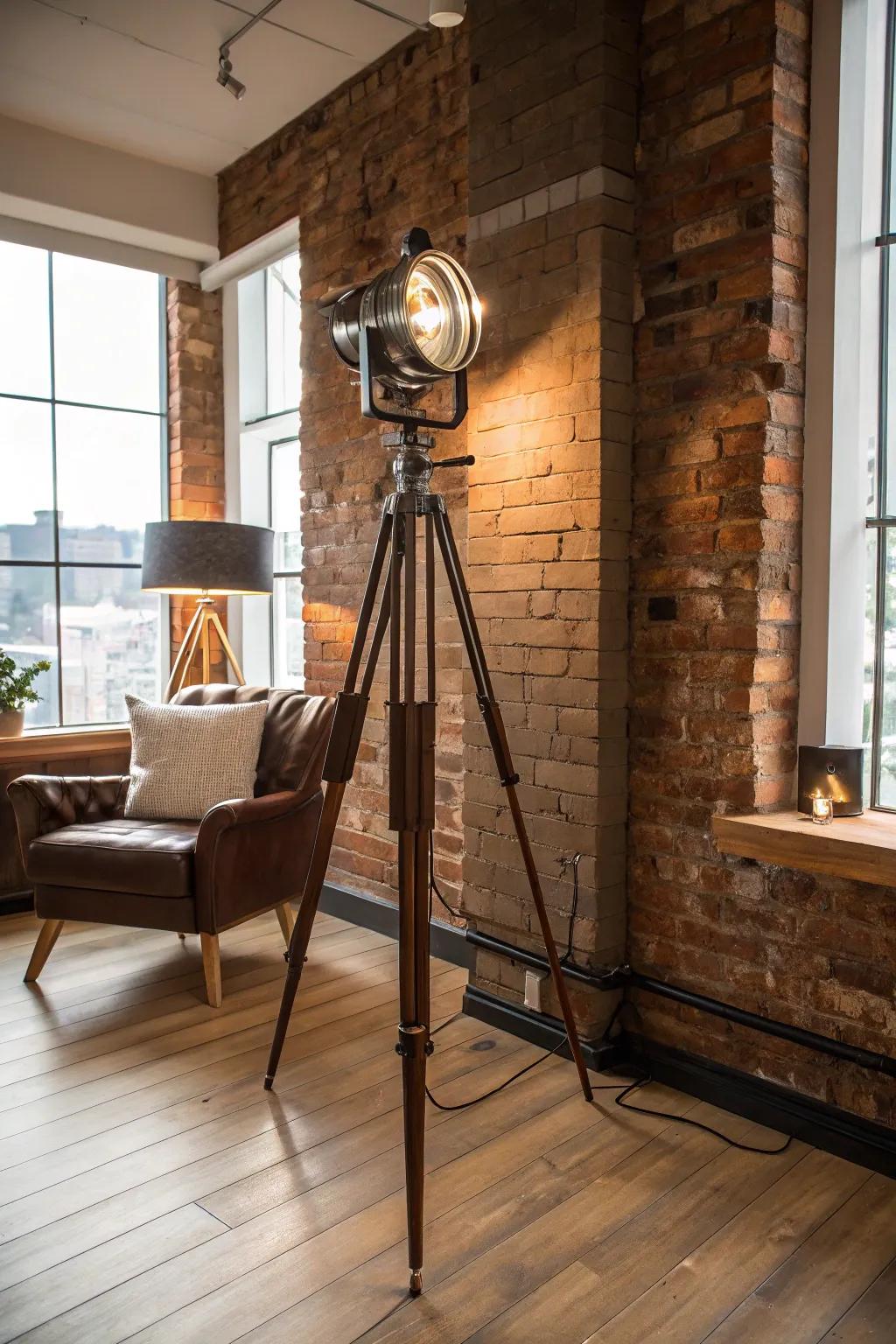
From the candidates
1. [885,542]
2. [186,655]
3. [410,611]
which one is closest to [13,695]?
[186,655]

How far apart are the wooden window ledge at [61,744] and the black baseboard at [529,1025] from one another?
6.50 ft

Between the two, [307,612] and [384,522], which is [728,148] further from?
[307,612]

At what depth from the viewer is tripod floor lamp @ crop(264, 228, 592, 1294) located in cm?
181

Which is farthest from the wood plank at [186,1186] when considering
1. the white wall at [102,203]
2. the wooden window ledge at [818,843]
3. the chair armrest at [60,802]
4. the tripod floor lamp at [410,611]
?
the white wall at [102,203]

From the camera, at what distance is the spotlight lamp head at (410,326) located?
191 centimetres

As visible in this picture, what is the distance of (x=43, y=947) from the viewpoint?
296 centimetres

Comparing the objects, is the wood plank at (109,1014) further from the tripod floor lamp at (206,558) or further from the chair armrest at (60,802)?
the tripod floor lamp at (206,558)

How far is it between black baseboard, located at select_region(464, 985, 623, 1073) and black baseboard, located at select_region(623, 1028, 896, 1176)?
0.08 m

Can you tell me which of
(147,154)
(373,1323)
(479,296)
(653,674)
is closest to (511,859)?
(653,674)

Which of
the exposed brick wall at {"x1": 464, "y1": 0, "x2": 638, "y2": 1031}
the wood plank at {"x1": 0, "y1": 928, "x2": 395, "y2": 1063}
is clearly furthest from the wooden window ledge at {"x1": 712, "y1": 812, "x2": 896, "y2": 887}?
the wood plank at {"x1": 0, "y1": 928, "x2": 395, "y2": 1063}

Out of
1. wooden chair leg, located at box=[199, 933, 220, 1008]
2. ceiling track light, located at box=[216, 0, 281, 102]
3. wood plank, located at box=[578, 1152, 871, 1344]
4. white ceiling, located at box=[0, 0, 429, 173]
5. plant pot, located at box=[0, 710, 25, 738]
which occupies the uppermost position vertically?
white ceiling, located at box=[0, 0, 429, 173]

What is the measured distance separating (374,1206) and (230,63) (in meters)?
3.53

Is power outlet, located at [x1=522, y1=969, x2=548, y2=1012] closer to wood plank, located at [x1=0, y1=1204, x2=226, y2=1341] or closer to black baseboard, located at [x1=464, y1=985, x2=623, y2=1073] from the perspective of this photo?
black baseboard, located at [x1=464, y1=985, x2=623, y2=1073]

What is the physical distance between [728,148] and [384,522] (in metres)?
1.15
